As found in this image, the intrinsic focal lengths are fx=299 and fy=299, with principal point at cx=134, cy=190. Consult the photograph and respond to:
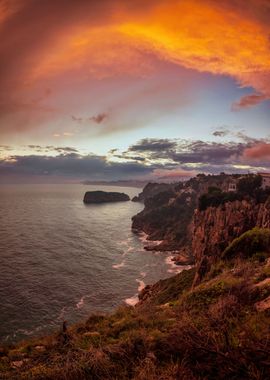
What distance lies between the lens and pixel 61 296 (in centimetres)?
6406

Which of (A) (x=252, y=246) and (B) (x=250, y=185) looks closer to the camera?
(A) (x=252, y=246)

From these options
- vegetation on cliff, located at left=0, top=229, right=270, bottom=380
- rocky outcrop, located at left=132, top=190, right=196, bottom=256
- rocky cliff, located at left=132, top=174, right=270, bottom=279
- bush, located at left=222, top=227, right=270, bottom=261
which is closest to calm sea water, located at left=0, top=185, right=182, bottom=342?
rocky outcrop, located at left=132, top=190, right=196, bottom=256

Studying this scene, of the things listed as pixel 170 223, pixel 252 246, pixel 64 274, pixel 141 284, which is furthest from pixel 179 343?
pixel 170 223

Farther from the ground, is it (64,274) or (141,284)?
(64,274)

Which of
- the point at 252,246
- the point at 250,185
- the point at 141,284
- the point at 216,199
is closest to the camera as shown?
the point at 252,246

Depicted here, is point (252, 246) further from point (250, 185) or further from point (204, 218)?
point (250, 185)

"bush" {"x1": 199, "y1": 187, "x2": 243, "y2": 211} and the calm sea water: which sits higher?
"bush" {"x1": 199, "y1": 187, "x2": 243, "y2": 211}

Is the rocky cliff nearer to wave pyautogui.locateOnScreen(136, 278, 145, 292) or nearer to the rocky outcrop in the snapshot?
the rocky outcrop

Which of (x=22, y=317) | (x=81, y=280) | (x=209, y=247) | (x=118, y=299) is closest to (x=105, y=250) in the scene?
(x=81, y=280)

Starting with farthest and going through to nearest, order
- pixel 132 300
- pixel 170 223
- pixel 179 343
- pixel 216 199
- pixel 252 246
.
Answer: pixel 170 223 < pixel 216 199 < pixel 132 300 < pixel 252 246 < pixel 179 343

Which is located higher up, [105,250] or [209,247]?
[209,247]

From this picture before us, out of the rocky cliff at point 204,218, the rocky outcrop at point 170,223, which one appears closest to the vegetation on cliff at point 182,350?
the rocky cliff at point 204,218

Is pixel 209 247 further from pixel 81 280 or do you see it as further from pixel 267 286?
pixel 81 280

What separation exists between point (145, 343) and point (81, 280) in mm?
67896
